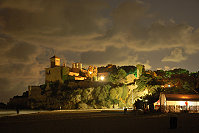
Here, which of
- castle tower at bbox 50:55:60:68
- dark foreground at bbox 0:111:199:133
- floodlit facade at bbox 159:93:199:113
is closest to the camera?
dark foreground at bbox 0:111:199:133

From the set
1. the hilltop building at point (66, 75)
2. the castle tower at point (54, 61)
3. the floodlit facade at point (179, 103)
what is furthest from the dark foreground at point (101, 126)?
the castle tower at point (54, 61)

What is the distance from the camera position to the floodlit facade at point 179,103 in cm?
2995

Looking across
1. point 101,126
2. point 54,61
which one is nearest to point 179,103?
point 101,126

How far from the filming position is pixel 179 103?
32.0 m

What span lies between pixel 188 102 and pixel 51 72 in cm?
5581

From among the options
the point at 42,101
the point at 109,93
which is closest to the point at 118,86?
the point at 109,93

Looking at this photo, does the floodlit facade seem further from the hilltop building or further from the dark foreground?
the hilltop building

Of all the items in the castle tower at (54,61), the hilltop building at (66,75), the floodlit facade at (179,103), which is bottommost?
the floodlit facade at (179,103)

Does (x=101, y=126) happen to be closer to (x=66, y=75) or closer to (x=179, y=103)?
(x=179, y=103)

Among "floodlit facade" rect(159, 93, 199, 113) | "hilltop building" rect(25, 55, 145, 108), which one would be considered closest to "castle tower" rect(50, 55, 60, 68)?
"hilltop building" rect(25, 55, 145, 108)

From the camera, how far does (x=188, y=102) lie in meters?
32.1

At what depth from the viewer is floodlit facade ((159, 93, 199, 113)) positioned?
29953 mm

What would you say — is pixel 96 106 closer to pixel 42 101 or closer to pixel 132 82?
pixel 132 82

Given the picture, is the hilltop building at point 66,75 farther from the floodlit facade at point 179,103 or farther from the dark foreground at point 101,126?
the dark foreground at point 101,126
